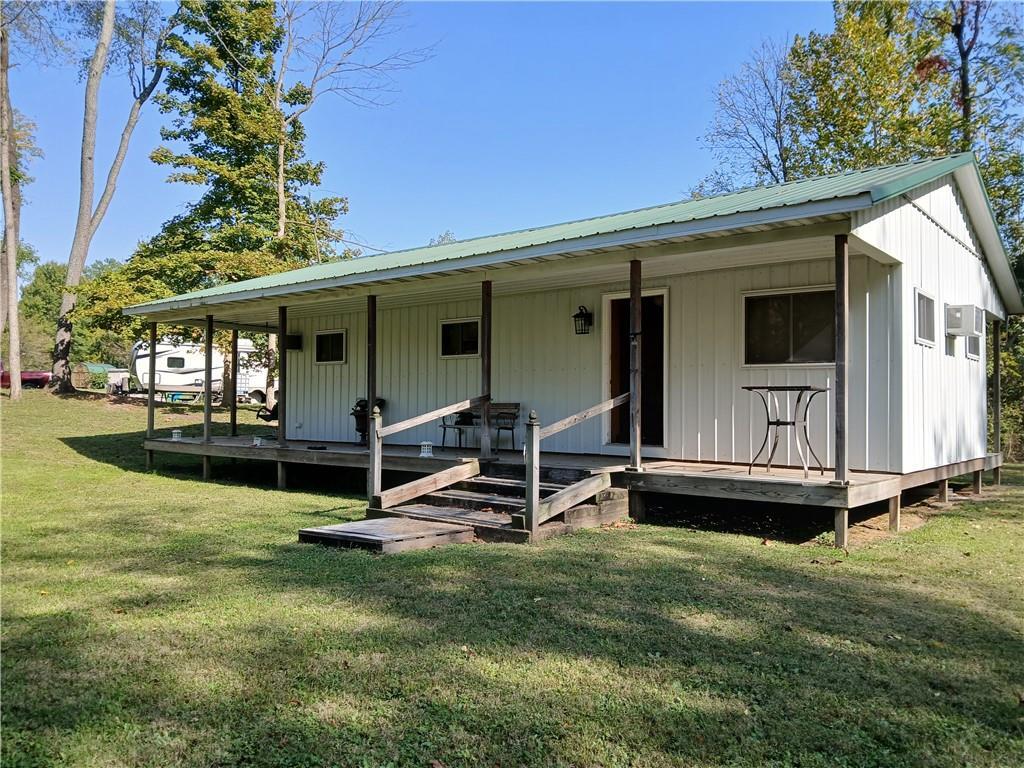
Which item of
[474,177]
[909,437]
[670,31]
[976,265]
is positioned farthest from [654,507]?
[474,177]

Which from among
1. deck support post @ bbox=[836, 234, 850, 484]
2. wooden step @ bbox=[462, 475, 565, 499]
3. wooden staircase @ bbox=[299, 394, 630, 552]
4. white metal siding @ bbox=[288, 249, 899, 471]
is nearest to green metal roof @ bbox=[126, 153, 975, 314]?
deck support post @ bbox=[836, 234, 850, 484]

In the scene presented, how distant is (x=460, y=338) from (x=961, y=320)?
6.23m

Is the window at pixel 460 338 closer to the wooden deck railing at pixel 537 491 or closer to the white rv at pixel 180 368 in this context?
the wooden deck railing at pixel 537 491

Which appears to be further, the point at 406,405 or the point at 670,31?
the point at 670,31

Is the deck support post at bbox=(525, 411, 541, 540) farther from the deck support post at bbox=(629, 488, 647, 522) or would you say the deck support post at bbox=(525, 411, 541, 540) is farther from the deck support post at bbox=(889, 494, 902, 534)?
the deck support post at bbox=(889, 494, 902, 534)

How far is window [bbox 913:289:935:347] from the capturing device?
24.0 feet

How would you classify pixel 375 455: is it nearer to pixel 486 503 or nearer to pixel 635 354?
pixel 486 503

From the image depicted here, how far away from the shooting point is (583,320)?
29.5ft

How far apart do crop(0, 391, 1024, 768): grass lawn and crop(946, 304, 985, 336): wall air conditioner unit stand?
3.04 meters

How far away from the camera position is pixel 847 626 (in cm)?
383

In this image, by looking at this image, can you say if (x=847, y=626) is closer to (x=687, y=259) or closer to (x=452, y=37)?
(x=687, y=259)

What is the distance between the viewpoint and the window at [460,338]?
10.3 metres

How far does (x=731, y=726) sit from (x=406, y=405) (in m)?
8.81

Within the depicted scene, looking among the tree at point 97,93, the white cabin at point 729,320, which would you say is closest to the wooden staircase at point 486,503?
the white cabin at point 729,320
